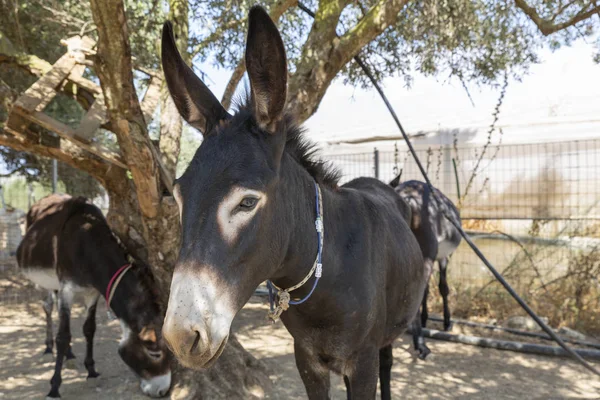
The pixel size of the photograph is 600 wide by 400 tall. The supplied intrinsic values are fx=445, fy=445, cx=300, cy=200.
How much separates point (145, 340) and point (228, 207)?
3.22m

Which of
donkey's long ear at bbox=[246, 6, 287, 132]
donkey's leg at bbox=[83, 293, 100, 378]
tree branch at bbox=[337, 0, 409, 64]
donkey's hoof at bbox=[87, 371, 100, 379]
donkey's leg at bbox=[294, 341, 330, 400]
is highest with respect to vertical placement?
tree branch at bbox=[337, 0, 409, 64]

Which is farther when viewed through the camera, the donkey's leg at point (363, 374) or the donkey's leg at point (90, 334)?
the donkey's leg at point (90, 334)

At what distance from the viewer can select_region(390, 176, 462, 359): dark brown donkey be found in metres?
5.51

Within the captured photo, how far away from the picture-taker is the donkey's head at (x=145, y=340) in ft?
13.8

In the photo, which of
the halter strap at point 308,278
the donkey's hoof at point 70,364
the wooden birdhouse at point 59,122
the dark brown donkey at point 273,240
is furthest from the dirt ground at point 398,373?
the halter strap at point 308,278

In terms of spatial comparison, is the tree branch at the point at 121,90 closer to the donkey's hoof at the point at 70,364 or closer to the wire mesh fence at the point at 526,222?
the donkey's hoof at the point at 70,364

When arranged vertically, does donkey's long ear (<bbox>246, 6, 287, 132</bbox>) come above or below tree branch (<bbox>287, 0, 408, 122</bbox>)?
below

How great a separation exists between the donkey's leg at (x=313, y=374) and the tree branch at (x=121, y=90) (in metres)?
2.02

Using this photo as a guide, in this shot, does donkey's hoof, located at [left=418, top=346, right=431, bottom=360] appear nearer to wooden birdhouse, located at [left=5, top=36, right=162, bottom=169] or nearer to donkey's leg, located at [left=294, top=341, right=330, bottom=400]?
donkey's leg, located at [left=294, top=341, right=330, bottom=400]

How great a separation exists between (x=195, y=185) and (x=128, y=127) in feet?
7.12

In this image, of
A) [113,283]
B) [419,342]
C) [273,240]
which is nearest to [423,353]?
[419,342]

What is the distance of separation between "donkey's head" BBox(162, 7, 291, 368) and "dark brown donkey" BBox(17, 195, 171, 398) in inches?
119

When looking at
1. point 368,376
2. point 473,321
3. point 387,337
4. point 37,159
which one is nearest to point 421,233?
point 473,321

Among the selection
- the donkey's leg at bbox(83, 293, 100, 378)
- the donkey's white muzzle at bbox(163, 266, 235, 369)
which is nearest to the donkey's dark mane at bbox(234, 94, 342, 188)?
the donkey's white muzzle at bbox(163, 266, 235, 369)
